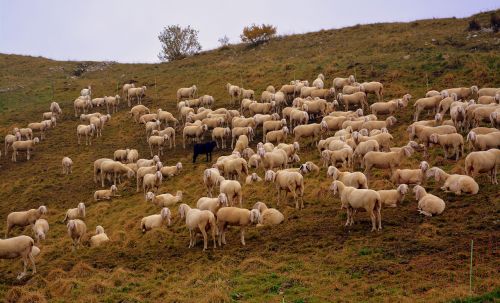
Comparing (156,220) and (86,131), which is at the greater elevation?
(86,131)

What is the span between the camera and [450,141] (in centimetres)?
2234

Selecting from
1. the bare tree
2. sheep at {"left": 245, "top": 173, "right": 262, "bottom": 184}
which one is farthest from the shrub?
sheep at {"left": 245, "top": 173, "right": 262, "bottom": 184}

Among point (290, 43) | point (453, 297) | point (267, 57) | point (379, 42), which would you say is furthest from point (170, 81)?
point (453, 297)

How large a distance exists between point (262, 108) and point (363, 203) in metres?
17.9

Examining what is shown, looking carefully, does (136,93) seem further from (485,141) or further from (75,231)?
(485,141)

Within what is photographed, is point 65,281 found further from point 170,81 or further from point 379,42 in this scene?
point 379,42

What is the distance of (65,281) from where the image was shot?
53.3 feet

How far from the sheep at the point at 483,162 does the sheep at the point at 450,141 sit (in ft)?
9.68

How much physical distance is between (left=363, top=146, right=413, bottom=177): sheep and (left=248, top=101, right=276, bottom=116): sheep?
41.8 ft

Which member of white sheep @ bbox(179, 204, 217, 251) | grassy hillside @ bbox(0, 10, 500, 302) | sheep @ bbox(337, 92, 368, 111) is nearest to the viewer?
grassy hillside @ bbox(0, 10, 500, 302)

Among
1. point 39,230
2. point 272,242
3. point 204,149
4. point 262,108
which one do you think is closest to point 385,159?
point 272,242

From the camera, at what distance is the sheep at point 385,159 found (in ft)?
70.0

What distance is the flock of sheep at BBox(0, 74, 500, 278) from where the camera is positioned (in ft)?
59.8

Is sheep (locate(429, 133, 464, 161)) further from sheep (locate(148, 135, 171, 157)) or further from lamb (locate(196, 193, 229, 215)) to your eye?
sheep (locate(148, 135, 171, 157))
